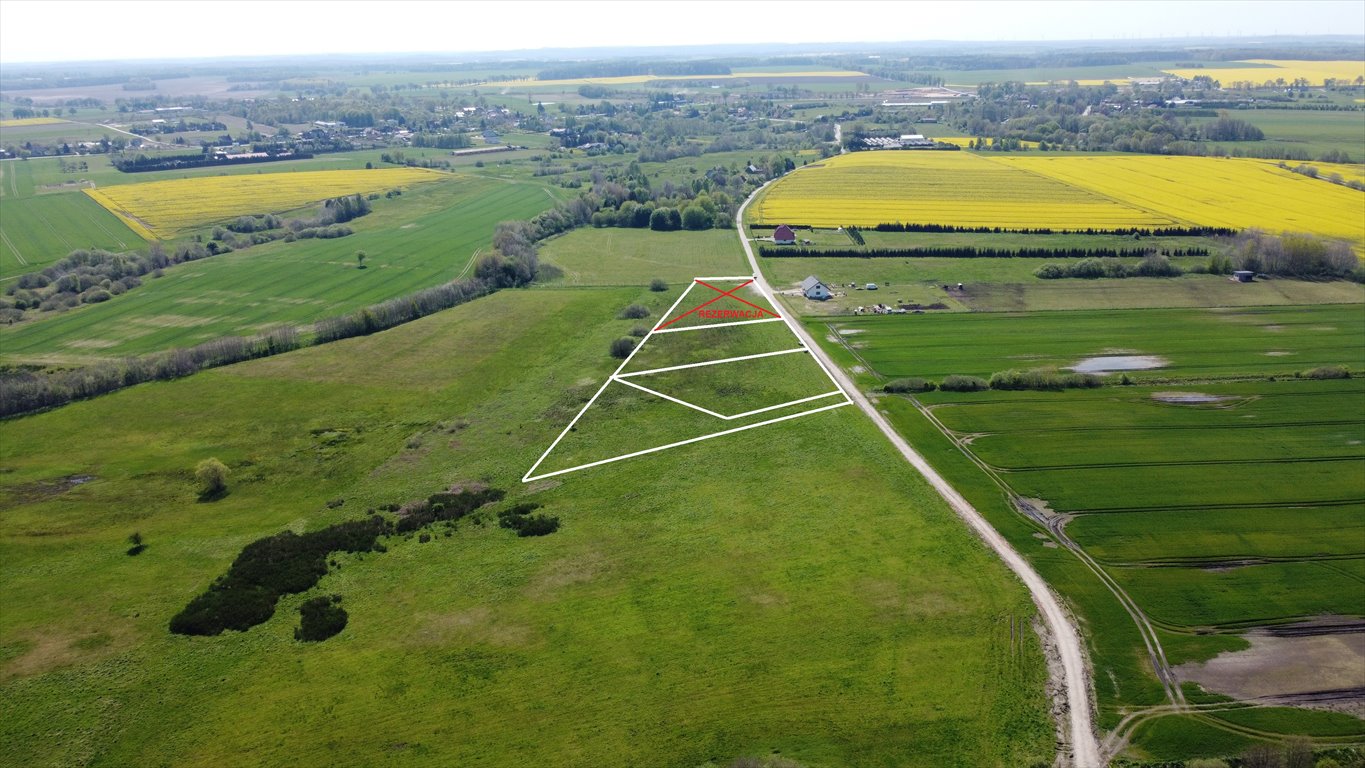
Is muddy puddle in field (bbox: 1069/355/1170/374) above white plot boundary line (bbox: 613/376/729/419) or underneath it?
above

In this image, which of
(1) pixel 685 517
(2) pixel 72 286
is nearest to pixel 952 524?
(1) pixel 685 517

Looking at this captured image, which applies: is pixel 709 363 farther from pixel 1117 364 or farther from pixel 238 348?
pixel 238 348

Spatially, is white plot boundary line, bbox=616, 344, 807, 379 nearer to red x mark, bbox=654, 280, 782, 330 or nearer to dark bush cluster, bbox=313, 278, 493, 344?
red x mark, bbox=654, 280, 782, 330

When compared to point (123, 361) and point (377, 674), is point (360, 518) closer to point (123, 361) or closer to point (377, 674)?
point (377, 674)

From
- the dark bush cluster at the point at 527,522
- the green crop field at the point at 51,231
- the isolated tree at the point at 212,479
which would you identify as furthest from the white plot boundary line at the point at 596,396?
the green crop field at the point at 51,231

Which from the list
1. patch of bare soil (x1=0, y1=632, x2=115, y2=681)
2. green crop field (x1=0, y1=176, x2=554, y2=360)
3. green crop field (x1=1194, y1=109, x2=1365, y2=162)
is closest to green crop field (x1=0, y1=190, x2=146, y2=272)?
green crop field (x1=0, y1=176, x2=554, y2=360)

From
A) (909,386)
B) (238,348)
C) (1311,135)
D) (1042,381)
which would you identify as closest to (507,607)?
(909,386)
